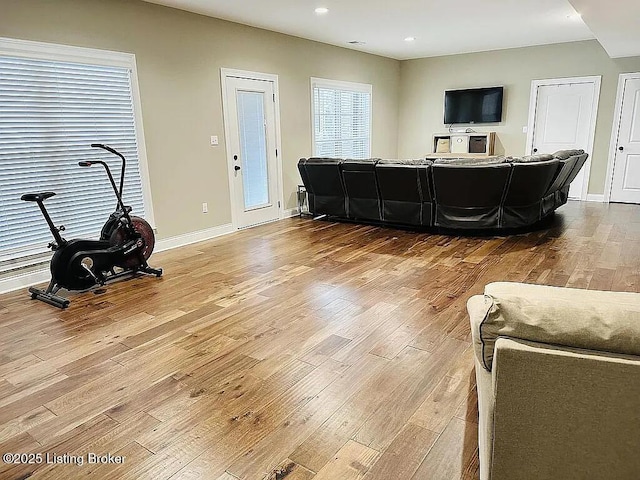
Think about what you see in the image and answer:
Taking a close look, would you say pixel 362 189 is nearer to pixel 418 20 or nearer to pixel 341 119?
pixel 418 20

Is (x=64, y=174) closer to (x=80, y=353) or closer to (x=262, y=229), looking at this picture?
(x=80, y=353)

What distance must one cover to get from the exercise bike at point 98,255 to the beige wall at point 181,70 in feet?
3.04

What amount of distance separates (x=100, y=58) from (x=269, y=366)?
3.69 m

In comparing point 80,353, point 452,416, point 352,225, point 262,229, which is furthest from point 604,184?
point 80,353

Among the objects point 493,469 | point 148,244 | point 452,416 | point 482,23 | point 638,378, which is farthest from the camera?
point 482,23

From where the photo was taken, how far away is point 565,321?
48.4 inches

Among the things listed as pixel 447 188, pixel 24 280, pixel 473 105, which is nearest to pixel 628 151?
pixel 473 105

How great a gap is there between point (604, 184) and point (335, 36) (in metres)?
5.33

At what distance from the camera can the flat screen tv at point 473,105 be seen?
8.38 m

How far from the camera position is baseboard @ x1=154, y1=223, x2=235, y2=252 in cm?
521

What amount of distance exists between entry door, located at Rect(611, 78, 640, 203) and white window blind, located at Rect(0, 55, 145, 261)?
25.1 ft

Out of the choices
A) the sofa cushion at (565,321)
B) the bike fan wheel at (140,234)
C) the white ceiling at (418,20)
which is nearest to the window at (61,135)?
the bike fan wheel at (140,234)

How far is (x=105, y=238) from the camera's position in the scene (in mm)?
4105

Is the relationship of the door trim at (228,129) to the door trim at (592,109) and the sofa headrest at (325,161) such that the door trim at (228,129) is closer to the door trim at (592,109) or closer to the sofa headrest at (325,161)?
the sofa headrest at (325,161)
